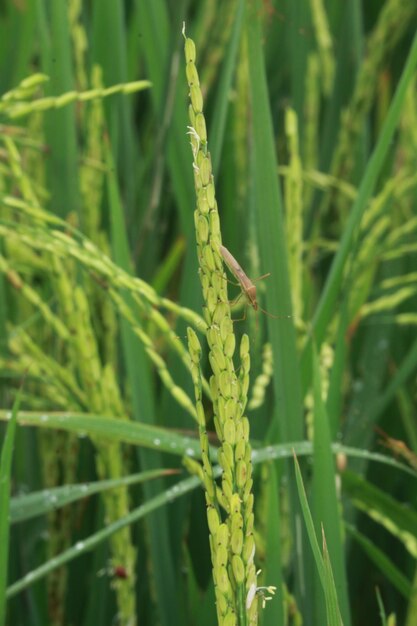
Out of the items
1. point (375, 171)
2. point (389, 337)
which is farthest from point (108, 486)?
point (389, 337)

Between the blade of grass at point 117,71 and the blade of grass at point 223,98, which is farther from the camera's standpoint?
the blade of grass at point 117,71

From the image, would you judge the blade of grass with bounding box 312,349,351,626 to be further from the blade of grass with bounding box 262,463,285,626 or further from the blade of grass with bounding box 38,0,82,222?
the blade of grass with bounding box 38,0,82,222

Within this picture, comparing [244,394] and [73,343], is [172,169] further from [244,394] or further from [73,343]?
[244,394]

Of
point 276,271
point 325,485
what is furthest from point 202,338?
point 325,485

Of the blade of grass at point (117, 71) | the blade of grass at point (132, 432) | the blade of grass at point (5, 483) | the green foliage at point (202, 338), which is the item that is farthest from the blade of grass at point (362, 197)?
the blade of grass at point (117, 71)

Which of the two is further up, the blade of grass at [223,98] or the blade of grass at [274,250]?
the blade of grass at [223,98]

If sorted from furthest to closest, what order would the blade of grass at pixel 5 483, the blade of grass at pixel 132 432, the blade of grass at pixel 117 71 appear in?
1. the blade of grass at pixel 117 71
2. the blade of grass at pixel 132 432
3. the blade of grass at pixel 5 483

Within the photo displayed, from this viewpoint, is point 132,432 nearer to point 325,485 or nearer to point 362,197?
point 325,485

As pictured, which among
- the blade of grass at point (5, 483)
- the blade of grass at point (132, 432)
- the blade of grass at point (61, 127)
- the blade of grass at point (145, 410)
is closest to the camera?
the blade of grass at point (5, 483)

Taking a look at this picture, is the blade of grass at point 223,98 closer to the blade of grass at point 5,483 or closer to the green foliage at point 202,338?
A: the green foliage at point 202,338
